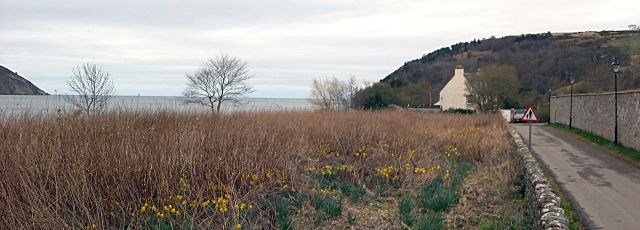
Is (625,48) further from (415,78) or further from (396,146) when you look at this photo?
(396,146)

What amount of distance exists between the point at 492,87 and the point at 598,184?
39.4 meters

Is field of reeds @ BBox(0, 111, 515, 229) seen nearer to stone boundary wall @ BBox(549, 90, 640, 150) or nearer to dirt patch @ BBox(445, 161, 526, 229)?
dirt patch @ BBox(445, 161, 526, 229)

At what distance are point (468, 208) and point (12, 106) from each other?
883 cm

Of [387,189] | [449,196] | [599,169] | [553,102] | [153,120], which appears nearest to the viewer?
[449,196]

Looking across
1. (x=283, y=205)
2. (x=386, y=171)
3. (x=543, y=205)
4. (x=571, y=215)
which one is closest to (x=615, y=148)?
(x=386, y=171)

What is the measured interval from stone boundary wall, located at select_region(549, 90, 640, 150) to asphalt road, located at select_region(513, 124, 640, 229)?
1.16 metres

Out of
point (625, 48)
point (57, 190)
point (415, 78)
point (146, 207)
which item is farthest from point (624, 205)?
point (415, 78)

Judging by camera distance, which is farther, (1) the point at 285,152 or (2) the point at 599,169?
(2) the point at 599,169

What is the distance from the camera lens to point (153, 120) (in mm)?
12227

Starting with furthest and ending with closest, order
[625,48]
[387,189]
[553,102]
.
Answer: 1. [625,48]
2. [553,102]
3. [387,189]

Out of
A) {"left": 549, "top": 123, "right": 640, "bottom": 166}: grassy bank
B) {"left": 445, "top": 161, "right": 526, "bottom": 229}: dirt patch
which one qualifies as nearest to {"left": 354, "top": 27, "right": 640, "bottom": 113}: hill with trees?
{"left": 549, "top": 123, "right": 640, "bottom": 166}: grassy bank

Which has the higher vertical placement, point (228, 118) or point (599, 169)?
point (228, 118)

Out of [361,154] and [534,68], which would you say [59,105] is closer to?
[361,154]

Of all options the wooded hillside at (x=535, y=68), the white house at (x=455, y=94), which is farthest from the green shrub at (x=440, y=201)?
the white house at (x=455, y=94)
